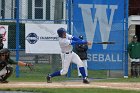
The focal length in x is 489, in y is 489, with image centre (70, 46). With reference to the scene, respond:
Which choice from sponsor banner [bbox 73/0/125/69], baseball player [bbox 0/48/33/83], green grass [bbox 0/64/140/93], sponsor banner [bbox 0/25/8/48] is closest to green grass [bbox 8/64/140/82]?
green grass [bbox 0/64/140/93]

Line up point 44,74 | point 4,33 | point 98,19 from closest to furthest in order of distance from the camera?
point 4,33, point 98,19, point 44,74

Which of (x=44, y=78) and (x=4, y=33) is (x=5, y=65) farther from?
(x=4, y=33)

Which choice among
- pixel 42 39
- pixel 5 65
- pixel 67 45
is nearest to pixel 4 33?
pixel 42 39

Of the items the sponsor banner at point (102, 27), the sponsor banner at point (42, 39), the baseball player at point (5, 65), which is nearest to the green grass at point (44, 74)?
the sponsor banner at point (102, 27)

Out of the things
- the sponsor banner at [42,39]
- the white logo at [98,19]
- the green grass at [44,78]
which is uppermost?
the white logo at [98,19]

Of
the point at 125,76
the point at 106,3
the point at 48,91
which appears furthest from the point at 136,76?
the point at 48,91

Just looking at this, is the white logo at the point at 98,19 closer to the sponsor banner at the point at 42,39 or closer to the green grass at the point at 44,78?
the sponsor banner at the point at 42,39

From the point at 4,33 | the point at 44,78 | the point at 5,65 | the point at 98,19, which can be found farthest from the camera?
the point at 98,19

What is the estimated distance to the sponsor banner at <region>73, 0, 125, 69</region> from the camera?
21.0 meters

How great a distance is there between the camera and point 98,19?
21.1m

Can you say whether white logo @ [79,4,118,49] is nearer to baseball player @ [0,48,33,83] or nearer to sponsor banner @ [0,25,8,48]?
sponsor banner @ [0,25,8,48]

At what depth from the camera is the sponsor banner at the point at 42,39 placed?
2073cm

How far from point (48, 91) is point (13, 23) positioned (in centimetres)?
795

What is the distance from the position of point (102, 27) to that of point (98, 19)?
39 cm
